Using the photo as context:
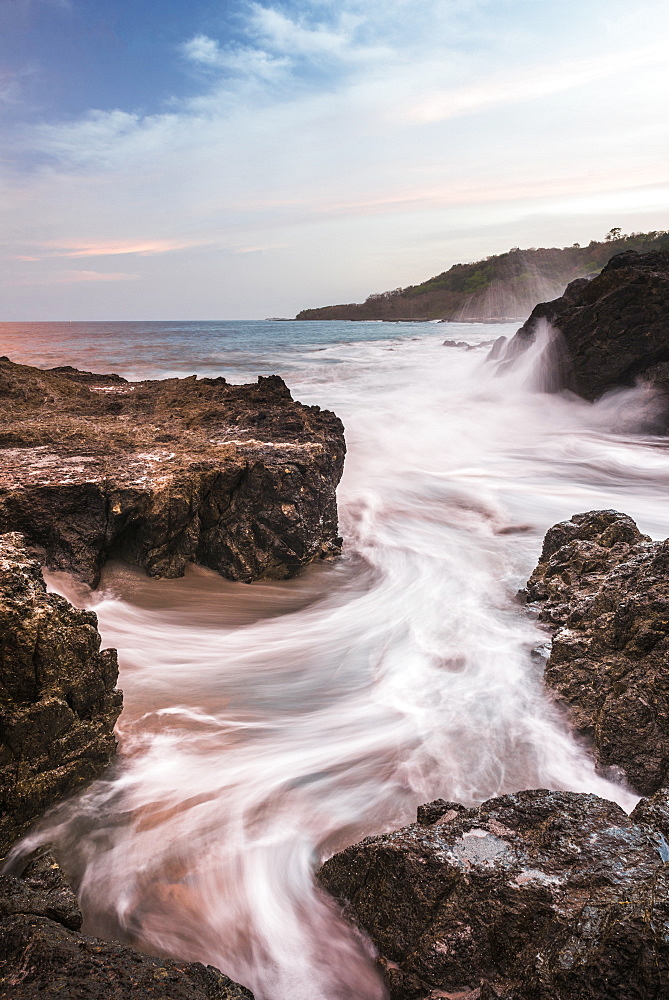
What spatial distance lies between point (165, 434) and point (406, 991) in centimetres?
535

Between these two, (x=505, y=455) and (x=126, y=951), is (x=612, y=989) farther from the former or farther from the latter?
(x=505, y=455)

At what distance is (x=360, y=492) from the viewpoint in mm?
8680

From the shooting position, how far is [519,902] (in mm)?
1820

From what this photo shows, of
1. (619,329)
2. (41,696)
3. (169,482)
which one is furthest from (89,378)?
(619,329)

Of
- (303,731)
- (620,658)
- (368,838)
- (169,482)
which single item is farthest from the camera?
(169,482)

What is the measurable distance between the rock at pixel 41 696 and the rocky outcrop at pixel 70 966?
1.93ft

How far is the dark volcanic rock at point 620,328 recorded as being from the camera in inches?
464

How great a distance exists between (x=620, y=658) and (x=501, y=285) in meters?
117

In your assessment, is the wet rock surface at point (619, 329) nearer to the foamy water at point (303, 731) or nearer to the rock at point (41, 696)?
the foamy water at point (303, 731)

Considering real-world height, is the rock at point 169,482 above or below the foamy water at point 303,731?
above

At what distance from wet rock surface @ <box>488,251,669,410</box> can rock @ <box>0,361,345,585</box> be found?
8.35m

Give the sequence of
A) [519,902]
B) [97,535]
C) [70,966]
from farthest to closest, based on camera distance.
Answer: [97,535]
[519,902]
[70,966]

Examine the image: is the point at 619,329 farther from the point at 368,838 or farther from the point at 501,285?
the point at 501,285

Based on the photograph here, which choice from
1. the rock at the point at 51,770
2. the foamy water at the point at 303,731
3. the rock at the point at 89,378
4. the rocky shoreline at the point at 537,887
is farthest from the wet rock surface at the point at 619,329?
the rock at the point at 51,770
